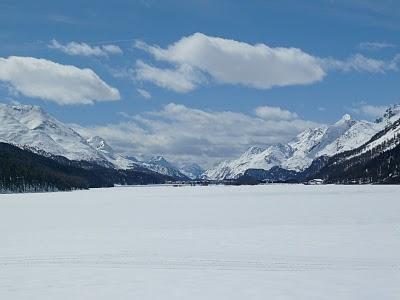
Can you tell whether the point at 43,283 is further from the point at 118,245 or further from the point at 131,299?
the point at 118,245

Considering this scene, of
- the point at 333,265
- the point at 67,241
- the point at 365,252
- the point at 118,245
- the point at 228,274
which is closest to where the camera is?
the point at 228,274

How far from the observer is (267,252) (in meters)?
27.9

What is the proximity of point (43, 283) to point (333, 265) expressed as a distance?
12732mm

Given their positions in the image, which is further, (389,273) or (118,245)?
(118,245)

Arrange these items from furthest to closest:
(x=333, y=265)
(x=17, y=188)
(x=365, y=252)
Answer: (x=17, y=188) → (x=365, y=252) → (x=333, y=265)

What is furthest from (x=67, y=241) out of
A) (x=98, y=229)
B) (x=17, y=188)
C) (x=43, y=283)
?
(x=17, y=188)

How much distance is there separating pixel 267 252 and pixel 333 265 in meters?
5.01

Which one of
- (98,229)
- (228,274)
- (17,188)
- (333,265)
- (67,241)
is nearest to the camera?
(228,274)

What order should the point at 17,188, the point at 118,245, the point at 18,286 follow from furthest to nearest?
1. the point at 17,188
2. the point at 118,245
3. the point at 18,286

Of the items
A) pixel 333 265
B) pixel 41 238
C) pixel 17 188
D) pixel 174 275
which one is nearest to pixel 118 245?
pixel 41 238

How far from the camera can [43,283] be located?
67.6 ft

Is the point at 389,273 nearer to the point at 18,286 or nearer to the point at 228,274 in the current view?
the point at 228,274

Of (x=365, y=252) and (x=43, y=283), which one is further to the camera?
(x=365, y=252)

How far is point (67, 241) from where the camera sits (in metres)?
34.6
